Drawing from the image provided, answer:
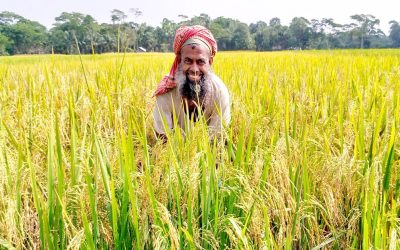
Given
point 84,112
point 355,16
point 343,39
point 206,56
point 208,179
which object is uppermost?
point 355,16

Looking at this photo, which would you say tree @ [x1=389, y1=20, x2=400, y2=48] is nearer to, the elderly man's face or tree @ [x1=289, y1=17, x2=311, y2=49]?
tree @ [x1=289, y1=17, x2=311, y2=49]

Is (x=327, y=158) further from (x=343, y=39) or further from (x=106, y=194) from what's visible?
(x=343, y=39)

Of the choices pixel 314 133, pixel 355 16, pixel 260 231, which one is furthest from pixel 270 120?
pixel 355 16

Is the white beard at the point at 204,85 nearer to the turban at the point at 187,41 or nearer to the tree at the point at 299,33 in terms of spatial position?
the turban at the point at 187,41

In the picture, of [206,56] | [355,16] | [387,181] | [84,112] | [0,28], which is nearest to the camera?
[387,181]

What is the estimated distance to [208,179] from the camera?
0.87 metres

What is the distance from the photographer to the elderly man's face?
1.83 m

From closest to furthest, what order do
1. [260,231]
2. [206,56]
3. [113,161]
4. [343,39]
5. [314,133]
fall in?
[260,231] < [113,161] < [314,133] < [206,56] < [343,39]

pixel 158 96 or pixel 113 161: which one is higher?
pixel 158 96

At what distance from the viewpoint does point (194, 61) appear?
1.86 m

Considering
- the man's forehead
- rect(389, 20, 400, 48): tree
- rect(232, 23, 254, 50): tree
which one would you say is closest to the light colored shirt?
the man's forehead

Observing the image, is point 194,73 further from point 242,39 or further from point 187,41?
point 242,39

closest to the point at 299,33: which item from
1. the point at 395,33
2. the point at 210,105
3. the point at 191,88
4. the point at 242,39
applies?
the point at 242,39

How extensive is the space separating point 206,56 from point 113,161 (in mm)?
1031
